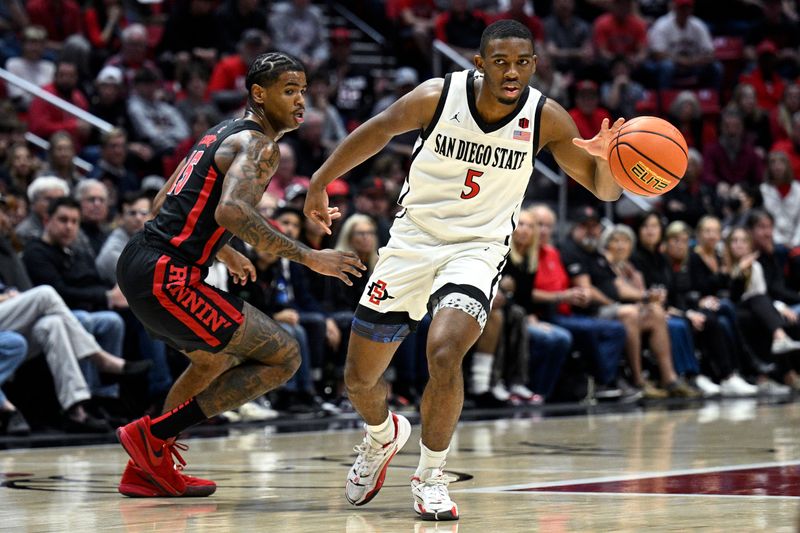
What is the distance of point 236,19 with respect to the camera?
16.2 meters

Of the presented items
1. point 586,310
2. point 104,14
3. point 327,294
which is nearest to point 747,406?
point 586,310

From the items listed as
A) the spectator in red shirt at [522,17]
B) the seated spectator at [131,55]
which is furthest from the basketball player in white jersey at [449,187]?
the spectator in red shirt at [522,17]

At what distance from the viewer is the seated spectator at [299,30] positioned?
16.0 meters

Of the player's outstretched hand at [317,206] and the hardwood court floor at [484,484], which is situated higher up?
the player's outstretched hand at [317,206]

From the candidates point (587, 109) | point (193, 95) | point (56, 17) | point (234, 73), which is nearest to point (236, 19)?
point (234, 73)

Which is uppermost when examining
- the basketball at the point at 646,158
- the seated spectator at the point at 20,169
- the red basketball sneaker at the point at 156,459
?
the basketball at the point at 646,158

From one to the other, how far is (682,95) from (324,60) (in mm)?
4399

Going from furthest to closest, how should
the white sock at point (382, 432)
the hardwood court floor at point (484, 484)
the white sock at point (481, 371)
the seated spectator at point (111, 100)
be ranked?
1. the seated spectator at point (111, 100)
2. the white sock at point (481, 371)
3. the white sock at point (382, 432)
4. the hardwood court floor at point (484, 484)

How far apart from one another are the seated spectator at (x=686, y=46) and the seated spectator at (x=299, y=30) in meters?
4.68

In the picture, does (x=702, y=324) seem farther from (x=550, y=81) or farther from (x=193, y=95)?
(x=193, y=95)

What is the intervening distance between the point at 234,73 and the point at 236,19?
4.56 feet

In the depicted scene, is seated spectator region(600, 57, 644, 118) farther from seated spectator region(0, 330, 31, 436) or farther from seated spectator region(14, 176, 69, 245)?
seated spectator region(0, 330, 31, 436)

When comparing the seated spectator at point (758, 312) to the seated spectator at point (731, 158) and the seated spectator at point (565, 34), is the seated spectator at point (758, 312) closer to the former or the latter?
the seated spectator at point (731, 158)

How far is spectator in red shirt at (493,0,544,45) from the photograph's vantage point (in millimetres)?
17219
